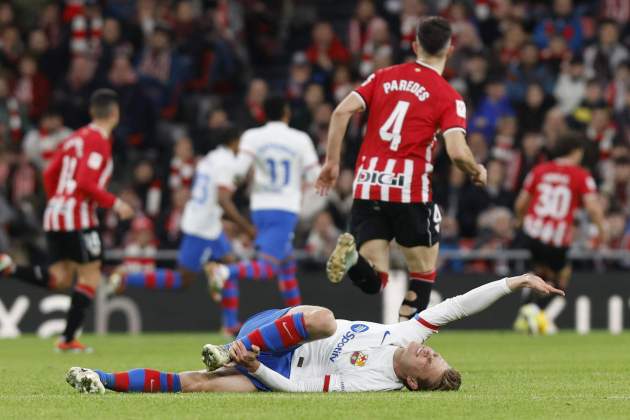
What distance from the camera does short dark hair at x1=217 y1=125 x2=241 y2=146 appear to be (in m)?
15.6

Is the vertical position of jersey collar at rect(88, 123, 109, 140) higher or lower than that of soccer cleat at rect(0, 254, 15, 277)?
higher

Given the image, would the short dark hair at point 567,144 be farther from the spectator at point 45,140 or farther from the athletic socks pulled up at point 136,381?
the athletic socks pulled up at point 136,381

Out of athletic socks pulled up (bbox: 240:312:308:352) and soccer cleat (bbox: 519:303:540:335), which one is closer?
athletic socks pulled up (bbox: 240:312:308:352)

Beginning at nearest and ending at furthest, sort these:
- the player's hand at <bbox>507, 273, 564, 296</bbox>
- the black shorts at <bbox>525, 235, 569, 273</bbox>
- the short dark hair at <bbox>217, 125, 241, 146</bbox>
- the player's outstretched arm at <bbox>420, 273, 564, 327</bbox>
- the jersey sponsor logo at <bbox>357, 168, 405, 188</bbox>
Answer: the player's hand at <bbox>507, 273, 564, 296</bbox> < the player's outstretched arm at <bbox>420, 273, 564, 327</bbox> < the jersey sponsor logo at <bbox>357, 168, 405, 188</bbox> < the black shorts at <bbox>525, 235, 569, 273</bbox> < the short dark hair at <bbox>217, 125, 241, 146</bbox>

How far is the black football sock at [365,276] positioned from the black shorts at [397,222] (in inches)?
15.9

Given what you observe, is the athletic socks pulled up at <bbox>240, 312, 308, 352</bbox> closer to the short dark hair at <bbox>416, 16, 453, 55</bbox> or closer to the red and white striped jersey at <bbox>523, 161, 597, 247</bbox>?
the short dark hair at <bbox>416, 16, 453, 55</bbox>

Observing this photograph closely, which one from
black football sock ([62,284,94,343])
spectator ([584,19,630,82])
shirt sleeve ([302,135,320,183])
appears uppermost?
spectator ([584,19,630,82])

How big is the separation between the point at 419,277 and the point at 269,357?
2571 mm

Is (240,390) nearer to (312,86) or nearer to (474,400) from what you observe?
(474,400)

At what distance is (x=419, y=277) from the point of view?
10117mm

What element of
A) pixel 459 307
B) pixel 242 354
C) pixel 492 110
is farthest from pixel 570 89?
pixel 242 354

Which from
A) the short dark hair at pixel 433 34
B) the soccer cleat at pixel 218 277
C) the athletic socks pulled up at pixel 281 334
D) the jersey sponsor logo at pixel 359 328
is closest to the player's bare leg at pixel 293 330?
the athletic socks pulled up at pixel 281 334

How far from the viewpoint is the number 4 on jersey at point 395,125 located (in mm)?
9859

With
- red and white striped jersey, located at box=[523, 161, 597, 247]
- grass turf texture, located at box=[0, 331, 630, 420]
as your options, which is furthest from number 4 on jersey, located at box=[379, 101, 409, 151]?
red and white striped jersey, located at box=[523, 161, 597, 247]
